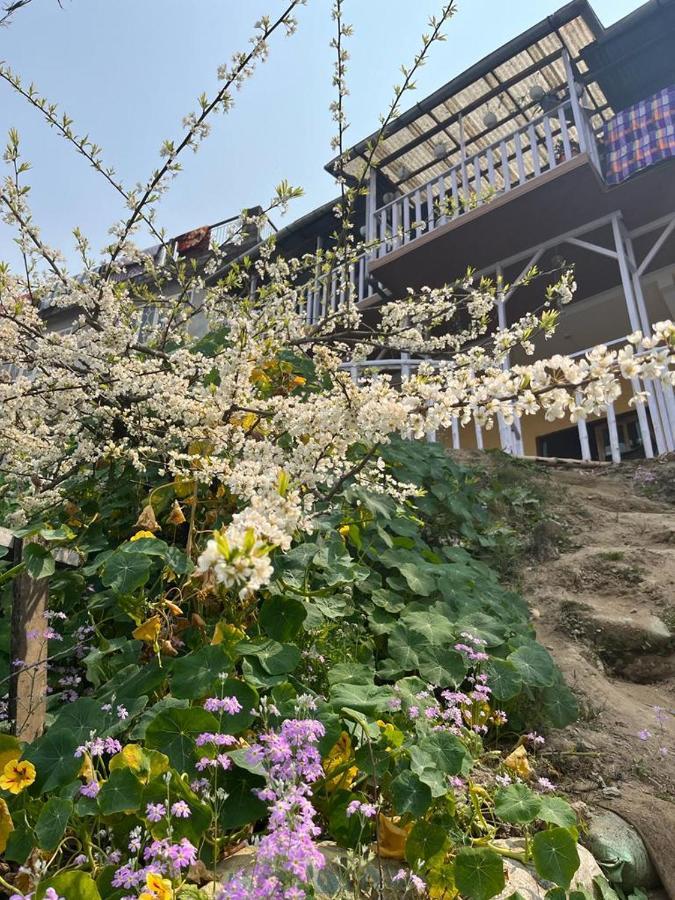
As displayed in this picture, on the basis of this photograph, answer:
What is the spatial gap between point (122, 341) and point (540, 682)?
223 centimetres

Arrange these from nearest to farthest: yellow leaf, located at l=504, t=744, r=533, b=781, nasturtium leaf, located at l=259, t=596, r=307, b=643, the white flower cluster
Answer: the white flower cluster < yellow leaf, located at l=504, t=744, r=533, b=781 < nasturtium leaf, located at l=259, t=596, r=307, b=643

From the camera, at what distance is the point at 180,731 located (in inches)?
55.3

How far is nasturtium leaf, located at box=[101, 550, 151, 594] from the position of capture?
183 centimetres

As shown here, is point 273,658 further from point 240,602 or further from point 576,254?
point 576,254

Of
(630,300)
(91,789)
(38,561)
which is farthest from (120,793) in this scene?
(630,300)

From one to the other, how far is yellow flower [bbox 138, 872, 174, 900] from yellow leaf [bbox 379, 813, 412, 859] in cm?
54

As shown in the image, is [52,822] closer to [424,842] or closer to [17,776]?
[17,776]

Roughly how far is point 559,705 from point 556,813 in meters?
0.67

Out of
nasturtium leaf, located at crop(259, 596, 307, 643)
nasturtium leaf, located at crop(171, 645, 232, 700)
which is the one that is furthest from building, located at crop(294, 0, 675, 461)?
nasturtium leaf, located at crop(171, 645, 232, 700)

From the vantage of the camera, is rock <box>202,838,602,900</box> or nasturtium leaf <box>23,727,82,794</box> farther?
nasturtium leaf <box>23,727,82,794</box>

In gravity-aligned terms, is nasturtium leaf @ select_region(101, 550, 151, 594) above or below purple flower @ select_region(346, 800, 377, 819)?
above

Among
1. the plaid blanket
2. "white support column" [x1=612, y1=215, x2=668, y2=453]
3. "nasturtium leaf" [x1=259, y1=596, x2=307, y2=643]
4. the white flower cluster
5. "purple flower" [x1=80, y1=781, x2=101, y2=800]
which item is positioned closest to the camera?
the white flower cluster

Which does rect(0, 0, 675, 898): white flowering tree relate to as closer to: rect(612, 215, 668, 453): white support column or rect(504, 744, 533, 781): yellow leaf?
rect(504, 744, 533, 781): yellow leaf

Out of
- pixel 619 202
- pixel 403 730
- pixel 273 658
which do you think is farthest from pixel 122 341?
pixel 619 202
